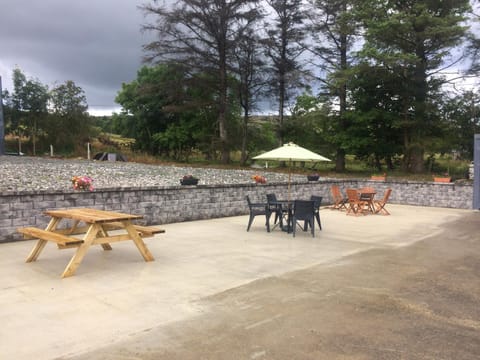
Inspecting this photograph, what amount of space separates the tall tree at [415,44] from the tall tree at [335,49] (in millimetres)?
2213

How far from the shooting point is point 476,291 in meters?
4.27

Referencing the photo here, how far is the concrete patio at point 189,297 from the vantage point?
283 centimetres

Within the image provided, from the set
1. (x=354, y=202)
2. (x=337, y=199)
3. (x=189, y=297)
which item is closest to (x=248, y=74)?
(x=337, y=199)

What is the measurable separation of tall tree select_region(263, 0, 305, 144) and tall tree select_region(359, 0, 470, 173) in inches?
196

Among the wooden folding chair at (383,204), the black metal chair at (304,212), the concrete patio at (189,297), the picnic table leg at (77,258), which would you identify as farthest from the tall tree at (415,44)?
the picnic table leg at (77,258)

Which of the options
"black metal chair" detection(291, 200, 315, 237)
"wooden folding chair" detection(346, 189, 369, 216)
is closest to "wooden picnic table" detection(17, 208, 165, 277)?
"black metal chair" detection(291, 200, 315, 237)

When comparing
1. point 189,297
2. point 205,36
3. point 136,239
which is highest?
point 205,36

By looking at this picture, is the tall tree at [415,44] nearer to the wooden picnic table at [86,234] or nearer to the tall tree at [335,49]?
the tall tree at [335,49]

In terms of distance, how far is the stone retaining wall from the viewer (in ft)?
21.2

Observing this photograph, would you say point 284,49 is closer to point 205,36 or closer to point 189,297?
point 205,36

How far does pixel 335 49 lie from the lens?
21875mm

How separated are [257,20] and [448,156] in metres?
12.9

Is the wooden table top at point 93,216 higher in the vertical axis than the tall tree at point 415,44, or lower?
lower

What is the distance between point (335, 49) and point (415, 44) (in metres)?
5.00
